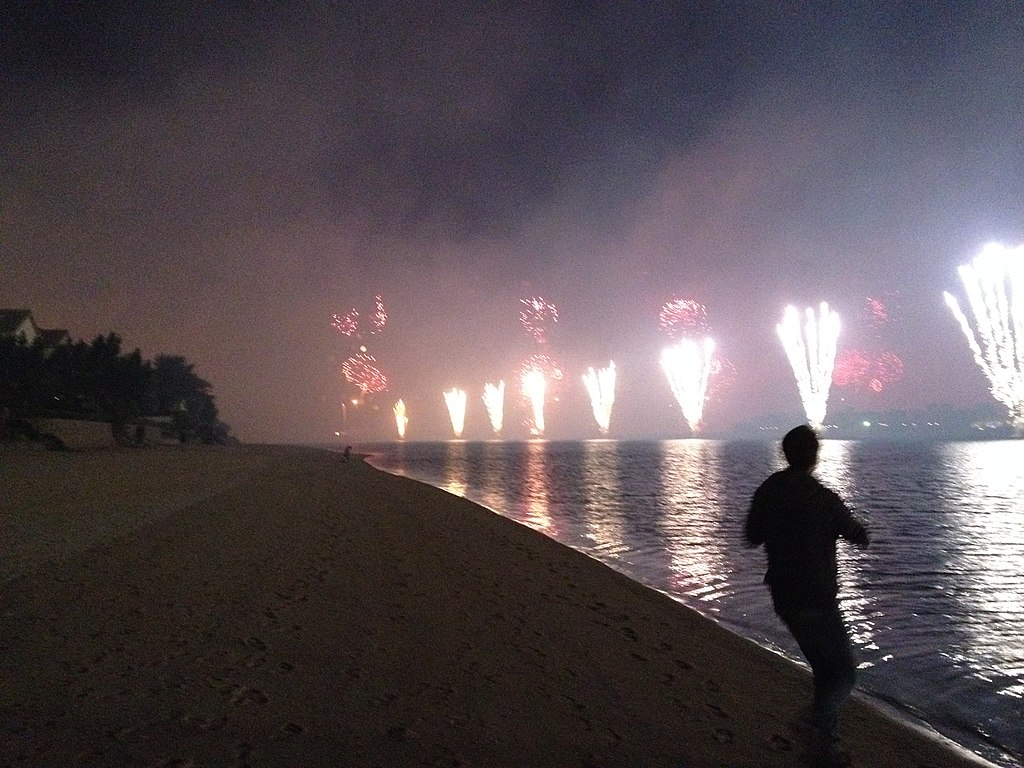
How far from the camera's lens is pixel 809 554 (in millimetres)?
4980

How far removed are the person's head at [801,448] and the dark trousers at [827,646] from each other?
42.9 inches

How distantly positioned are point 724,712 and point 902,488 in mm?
46469

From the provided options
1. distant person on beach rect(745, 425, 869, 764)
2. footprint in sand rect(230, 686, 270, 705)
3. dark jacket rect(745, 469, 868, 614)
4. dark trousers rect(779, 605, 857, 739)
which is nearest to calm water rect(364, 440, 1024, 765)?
dark trousers rect(779, 605, 857, 739)

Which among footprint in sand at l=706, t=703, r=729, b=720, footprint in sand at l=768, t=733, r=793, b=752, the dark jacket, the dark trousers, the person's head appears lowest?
footprint in sand at l=706, t=703, r=729, b=720

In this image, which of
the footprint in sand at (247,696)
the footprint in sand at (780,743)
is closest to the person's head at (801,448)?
the footprint in sand at (780,743)

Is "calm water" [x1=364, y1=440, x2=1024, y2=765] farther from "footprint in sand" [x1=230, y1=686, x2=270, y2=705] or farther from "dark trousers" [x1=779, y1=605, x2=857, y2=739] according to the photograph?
"footprint in sand" [x1=230, y1=686, x2=270, y2=705]

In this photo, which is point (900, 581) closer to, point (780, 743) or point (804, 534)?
point (780, 743)

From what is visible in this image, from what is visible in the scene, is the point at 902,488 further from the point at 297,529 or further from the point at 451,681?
the point at 451,681

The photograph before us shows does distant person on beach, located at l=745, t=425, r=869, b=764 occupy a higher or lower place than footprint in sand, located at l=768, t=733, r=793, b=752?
higher

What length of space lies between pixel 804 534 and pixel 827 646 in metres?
0.88

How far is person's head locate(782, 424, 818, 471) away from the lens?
17.1ft

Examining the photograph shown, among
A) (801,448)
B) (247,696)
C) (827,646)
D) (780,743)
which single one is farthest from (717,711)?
(247,696)

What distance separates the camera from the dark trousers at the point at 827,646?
5.00 m

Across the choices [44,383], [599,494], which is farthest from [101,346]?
[599,494]
